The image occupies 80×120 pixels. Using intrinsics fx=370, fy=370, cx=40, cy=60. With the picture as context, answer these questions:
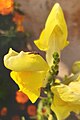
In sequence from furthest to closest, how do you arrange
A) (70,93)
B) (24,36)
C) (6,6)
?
(24,36) < (6,6) < (70,93)

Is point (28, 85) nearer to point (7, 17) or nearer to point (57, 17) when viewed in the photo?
point (57, 17)

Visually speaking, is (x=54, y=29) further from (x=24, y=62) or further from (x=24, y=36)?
(x=24, y=36)

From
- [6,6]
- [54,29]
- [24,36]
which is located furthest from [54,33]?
[24,36]

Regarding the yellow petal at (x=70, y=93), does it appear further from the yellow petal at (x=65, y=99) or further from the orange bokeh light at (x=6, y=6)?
the orange bokeh light at (x=6, y=6)

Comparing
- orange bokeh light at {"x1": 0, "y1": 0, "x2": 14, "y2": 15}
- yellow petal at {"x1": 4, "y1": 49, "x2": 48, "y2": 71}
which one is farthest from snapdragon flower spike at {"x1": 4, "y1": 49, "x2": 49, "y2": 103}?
orange bokeh light at {"x1": 0, "y1": 0, "x2": 14, "y2": 15}

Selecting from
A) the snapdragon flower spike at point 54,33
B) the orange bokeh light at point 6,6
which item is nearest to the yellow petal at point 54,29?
the snapdragon flower spike at point 54,33

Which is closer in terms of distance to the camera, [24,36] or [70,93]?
[70,93]
